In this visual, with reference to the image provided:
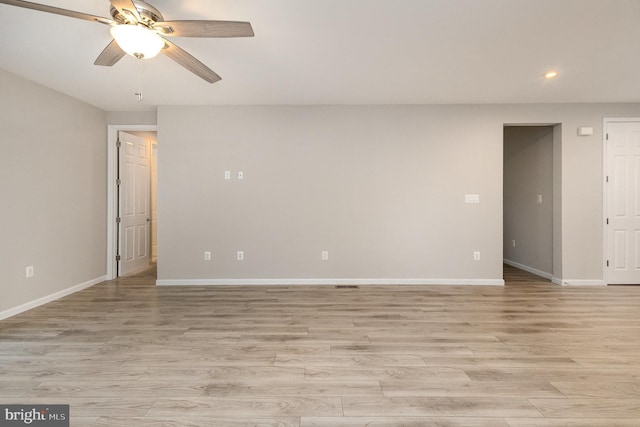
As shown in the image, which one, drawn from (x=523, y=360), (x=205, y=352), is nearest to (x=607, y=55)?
(x=523, y=360)

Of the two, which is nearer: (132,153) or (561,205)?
(561,205)

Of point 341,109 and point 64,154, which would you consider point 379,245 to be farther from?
point 64,154

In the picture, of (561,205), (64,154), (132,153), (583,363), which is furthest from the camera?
(132,153)

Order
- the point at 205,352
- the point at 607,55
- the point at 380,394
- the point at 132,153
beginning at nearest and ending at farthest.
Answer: the point at 380,394
the point at 205,352
the point at 607,55
the point at 132,153

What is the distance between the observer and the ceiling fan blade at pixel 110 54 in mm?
2275

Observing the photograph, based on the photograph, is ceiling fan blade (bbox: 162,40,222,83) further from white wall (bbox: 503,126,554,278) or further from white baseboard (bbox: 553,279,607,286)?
white baseboard (bbox: 553,279,607,286)

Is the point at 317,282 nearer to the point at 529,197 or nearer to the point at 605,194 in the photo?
the point at 529,197

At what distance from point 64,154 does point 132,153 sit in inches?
52.1

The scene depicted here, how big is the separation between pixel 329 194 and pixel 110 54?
2961mm

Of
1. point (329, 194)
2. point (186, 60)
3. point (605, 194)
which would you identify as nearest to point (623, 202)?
point (605, 194)

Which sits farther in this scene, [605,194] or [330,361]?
[605,194]

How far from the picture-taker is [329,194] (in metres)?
4.56

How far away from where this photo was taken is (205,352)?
2.42 meters

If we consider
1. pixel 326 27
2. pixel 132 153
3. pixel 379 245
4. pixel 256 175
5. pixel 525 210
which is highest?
pixel 326 27
